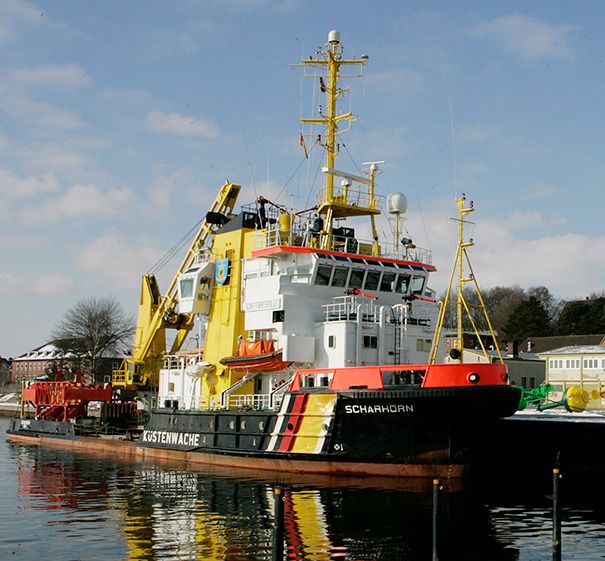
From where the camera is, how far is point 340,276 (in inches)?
942

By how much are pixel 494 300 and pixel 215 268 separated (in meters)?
69.9

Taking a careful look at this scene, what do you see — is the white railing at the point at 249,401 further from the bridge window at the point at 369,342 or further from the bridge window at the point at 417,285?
the bridge window at the point at 417,285

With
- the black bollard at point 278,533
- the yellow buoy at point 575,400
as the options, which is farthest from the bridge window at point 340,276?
the black bollard at point 278,533

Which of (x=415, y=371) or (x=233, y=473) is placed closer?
(x=415, y=371)

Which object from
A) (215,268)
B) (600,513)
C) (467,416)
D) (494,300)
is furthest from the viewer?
(494,300)

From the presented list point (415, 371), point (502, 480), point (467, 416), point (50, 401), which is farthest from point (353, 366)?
point (50, 401)

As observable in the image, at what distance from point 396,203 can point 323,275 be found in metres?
4.33

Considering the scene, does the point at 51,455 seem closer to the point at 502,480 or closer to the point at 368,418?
the point at 368,418

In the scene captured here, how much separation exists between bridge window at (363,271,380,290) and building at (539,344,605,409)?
24.5 m

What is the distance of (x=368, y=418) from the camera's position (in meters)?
19.7

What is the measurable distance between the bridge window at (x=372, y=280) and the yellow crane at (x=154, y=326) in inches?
275

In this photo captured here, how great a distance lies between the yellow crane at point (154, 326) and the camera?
29203mm

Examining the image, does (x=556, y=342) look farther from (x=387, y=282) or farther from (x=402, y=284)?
(x=387, y=282)

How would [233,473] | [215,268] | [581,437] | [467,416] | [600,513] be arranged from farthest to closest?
1. [215,268]
2. [581,437]
3. [233,473]
4. [467,416]
5. [600,513]
